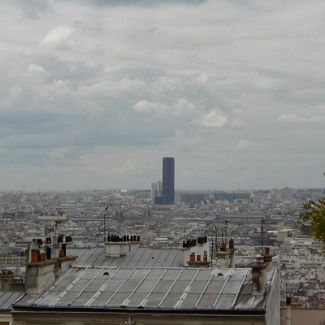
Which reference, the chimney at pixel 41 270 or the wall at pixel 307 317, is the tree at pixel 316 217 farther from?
the wall at pixel 307 317

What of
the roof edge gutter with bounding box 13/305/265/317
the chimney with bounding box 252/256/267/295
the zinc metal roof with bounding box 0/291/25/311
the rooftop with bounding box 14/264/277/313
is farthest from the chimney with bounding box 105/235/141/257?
the chimney with bounding box 252/256/267/295

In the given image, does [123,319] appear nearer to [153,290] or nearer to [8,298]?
[153,290]

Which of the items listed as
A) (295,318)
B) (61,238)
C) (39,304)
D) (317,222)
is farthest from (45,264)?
(295,318)

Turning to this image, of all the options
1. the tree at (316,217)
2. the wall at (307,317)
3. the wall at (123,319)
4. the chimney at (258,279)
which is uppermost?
the tree at (316,217)

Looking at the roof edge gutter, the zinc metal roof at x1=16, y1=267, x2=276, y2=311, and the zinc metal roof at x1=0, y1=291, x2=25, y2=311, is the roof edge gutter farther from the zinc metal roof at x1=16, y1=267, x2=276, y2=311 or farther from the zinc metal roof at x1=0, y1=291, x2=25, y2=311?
the zinc metal roof at x1=0, y1=291, x2=25, y2=311

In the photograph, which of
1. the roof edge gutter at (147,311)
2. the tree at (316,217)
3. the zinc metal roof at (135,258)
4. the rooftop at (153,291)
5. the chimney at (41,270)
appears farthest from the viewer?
the zinc metal roof at (135,258)

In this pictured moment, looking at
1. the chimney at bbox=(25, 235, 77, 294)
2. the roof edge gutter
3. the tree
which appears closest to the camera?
the tree

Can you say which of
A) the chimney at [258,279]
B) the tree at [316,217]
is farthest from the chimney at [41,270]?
the tree at [316,217]
